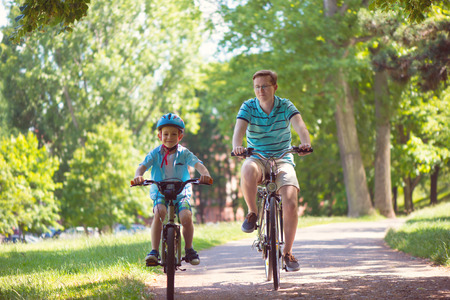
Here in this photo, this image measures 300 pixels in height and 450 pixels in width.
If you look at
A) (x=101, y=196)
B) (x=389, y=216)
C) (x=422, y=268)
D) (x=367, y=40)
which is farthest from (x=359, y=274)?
(x=101, y=196)

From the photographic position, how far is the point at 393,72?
1723cm

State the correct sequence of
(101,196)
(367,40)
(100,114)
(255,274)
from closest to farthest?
(255,274) < (367,40) < (101,196) < (100,114)

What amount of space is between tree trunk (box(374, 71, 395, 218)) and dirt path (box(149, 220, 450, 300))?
15.9 metres

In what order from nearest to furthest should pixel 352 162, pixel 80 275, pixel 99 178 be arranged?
pixel 80 275 < pixel 352 162 < pixel 99 178

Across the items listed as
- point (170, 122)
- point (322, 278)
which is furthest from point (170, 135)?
point (322, 278)

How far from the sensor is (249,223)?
6203 millimetres

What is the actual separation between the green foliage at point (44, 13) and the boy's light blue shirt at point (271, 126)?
2239 mm

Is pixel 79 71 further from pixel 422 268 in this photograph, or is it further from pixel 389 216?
pixel 422 268

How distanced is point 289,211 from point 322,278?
119 cm

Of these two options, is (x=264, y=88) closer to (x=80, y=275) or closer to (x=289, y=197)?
(x=289, y=197)

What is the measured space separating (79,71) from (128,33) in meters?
4.05

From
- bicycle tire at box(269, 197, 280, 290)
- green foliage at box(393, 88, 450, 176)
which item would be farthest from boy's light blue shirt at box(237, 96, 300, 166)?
green foliage at box(393, 88, 450, 176)

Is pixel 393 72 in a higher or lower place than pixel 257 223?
higher

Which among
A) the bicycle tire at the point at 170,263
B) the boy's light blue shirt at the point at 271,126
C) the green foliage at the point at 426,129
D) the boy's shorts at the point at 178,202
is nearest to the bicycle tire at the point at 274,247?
the boy's light blue shirt at the point at 271,126
